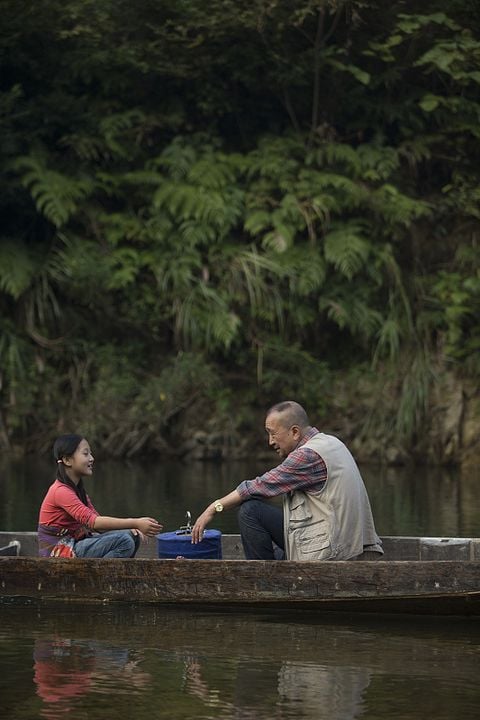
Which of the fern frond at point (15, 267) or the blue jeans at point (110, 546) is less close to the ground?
the fern frond at point (15, 267)

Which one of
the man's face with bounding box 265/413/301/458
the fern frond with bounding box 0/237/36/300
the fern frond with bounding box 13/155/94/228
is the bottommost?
the man's face with bounding box 265/413/301/458

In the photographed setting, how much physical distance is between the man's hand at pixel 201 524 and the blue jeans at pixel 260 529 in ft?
0.83

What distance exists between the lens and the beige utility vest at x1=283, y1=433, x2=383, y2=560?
294 inches

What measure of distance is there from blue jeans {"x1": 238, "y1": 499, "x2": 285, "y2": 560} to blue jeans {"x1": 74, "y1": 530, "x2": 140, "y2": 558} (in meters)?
0.76

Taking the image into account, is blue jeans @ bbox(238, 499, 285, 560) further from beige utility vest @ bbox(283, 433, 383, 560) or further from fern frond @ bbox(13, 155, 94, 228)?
fern frond @ bbox(13, 155, 94, 228)

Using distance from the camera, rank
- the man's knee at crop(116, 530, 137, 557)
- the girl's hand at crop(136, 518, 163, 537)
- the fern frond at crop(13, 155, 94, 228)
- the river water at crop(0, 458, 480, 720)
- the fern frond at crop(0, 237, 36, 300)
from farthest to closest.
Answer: the fern frond at crop(13, 155, 94, 228) < the fern frond at crop(0, 237, 36, 300) < the man's knee at crop(116, 530, 137, 557) < the girl's hand at crop(136, 518, 163, 537) < the river water at crop(0, 458, 480, 720)

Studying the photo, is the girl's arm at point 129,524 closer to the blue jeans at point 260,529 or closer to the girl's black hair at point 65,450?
the girl's black hair at point 65,450

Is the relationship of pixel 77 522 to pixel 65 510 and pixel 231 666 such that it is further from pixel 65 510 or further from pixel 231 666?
pixel 231 666

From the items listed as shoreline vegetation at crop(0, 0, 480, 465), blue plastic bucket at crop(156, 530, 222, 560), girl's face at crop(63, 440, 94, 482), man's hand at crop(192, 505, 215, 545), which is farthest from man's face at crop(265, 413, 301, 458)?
shoreline vegetation at crop(0, 0, 480, 465)

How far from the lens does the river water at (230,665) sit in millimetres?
5520

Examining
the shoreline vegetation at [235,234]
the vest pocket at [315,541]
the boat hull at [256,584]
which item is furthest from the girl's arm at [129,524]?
the shoreline vegetation at [235,234]

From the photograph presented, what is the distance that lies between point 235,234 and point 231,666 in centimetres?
1262

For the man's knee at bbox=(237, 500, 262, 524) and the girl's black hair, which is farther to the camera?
the girl's black hair

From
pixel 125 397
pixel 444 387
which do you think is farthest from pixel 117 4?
pixel 444 387
